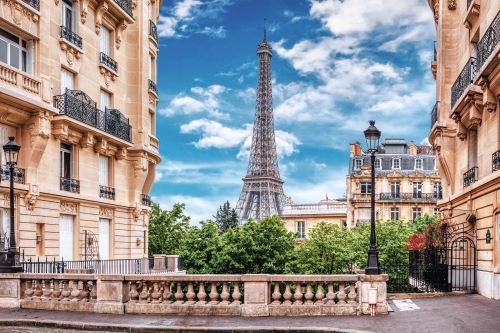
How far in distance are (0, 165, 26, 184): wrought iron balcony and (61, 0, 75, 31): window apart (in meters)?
7.62

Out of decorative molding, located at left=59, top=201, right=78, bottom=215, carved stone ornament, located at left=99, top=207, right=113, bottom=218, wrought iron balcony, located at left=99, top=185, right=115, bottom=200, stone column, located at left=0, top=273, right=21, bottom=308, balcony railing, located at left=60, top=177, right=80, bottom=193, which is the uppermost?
balcony railing, located at left=60, top=177, right=80, bottom=193

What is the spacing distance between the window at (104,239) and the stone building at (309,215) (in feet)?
179

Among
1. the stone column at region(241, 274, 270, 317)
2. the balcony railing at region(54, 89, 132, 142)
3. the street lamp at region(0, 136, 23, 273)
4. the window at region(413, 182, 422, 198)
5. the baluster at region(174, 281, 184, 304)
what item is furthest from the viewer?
the window at region(413, 182, 422, 198)

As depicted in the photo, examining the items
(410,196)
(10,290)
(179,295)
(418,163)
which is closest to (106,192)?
(10,290)

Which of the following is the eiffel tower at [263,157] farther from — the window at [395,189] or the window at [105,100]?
the window at [105,100]

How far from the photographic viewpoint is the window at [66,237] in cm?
2753

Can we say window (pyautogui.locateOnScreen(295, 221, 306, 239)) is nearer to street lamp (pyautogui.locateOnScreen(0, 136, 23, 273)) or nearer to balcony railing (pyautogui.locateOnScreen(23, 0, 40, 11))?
balcony railing (pyautogui.locateOnScreen(23, 0, 40, 11))

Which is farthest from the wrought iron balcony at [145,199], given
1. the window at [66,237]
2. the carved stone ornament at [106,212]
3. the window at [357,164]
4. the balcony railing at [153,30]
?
the window at [357,164]

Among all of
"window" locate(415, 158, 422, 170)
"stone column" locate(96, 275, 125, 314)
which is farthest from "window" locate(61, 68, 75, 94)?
"window" locate(415, 158, 422, 170)

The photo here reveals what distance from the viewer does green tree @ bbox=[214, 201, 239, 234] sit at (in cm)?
8469

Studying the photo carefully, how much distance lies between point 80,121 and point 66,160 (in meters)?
2.03

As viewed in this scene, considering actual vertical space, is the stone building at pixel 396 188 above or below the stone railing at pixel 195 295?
above

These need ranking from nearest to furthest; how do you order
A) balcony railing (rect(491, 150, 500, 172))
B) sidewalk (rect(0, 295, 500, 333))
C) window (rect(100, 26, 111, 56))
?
sidewalk (rect(0, 295, 500, 333)) < balcony railing (rect(491, 150, 500, 172)) < window (rect(100, 26, 111, 56))

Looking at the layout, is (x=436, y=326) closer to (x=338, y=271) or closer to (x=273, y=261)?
(x=273, y=261)
